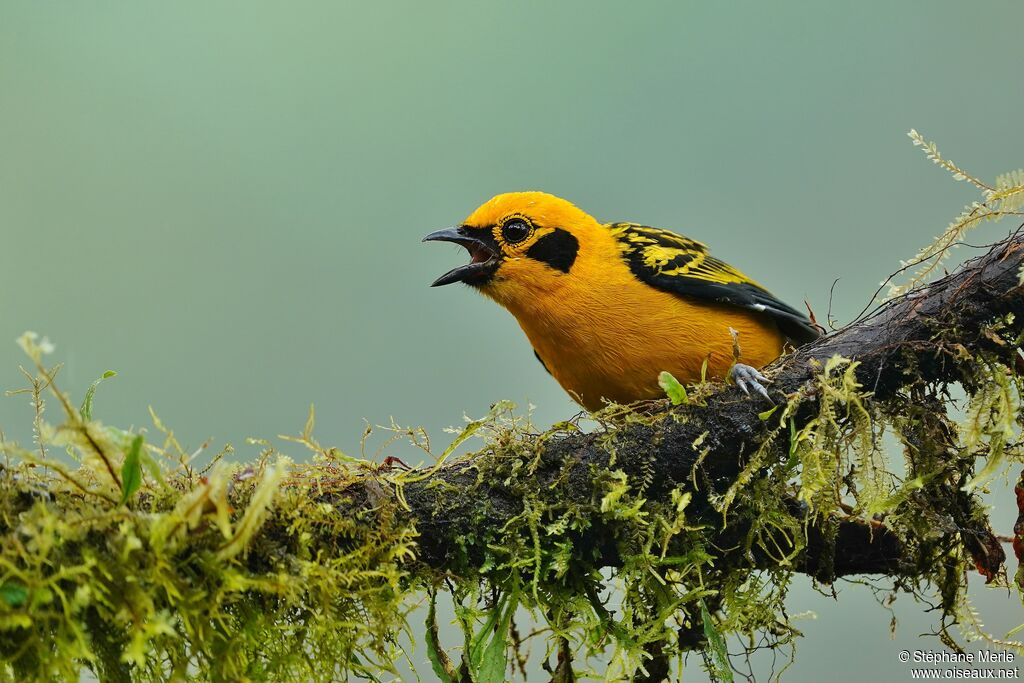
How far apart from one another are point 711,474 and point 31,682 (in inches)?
83.0

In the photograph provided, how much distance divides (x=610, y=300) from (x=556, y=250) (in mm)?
419

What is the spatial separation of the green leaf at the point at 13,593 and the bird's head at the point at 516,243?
2.68 m

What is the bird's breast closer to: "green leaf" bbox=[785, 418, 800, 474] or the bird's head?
the bird's head

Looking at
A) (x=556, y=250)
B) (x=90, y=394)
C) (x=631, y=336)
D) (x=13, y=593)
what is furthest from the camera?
(x=556, y=250)

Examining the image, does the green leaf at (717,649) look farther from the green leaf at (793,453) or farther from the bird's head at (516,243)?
the bird's head at (516,243)

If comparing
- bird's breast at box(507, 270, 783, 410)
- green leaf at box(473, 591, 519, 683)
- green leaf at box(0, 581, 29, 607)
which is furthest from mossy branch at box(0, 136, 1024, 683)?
bird's breast at box(507, 270, 783, 410)

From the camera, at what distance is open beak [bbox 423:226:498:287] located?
15.0 feet

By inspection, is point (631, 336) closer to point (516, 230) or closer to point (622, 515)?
point (516, 230)

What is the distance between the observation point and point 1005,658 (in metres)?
3.59

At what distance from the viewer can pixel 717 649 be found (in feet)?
10.1

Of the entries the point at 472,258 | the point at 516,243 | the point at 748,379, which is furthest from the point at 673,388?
the point at 472,258

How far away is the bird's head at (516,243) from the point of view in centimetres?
457

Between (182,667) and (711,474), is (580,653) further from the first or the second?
(182,667)

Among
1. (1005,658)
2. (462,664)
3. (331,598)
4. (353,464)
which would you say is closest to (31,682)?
(331,598)
